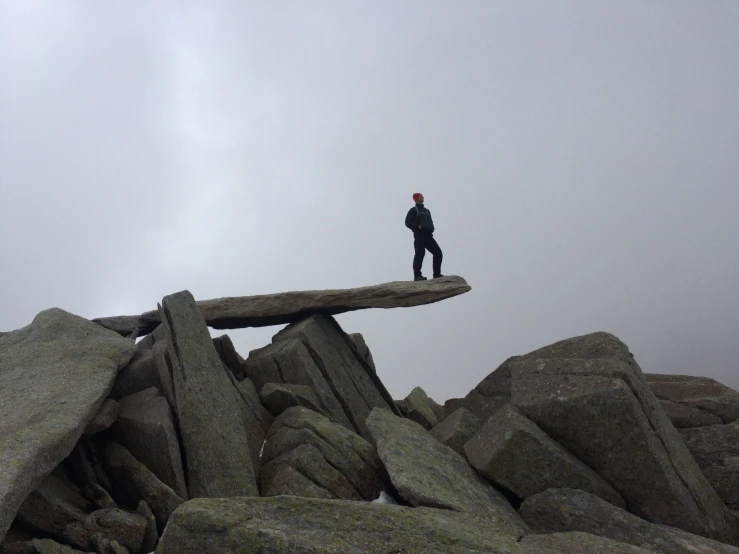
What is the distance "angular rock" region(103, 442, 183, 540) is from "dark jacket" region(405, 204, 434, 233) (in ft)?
47.1

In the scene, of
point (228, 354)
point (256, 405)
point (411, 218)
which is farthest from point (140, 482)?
point (411, 218)

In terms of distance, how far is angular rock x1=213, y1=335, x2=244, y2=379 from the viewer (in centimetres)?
2058

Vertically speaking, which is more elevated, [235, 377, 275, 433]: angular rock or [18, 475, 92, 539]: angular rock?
[235, 377, 275, 433]: angular rock

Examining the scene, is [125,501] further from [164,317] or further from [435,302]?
[435,302]

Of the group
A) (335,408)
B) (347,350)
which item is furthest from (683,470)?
(347,350)

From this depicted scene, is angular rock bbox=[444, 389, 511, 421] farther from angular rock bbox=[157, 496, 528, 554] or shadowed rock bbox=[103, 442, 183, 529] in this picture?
angular rock bbox=[157, 496, 528, 554]

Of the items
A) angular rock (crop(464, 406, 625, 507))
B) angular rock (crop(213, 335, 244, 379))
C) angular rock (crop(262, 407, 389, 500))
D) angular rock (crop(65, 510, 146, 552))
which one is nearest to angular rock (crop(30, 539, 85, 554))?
angular rock (crop(65, 510, 146, 552))

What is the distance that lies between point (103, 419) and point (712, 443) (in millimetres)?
15069

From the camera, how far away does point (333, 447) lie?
14523 millimetres

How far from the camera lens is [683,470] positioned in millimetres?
13773

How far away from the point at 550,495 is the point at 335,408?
819 centimetres

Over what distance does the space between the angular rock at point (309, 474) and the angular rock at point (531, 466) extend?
2978mm

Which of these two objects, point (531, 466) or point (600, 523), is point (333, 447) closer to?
point (531, 466)

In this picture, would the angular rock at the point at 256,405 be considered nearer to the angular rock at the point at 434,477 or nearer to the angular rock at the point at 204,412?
the angular rock at the point at 204,412
